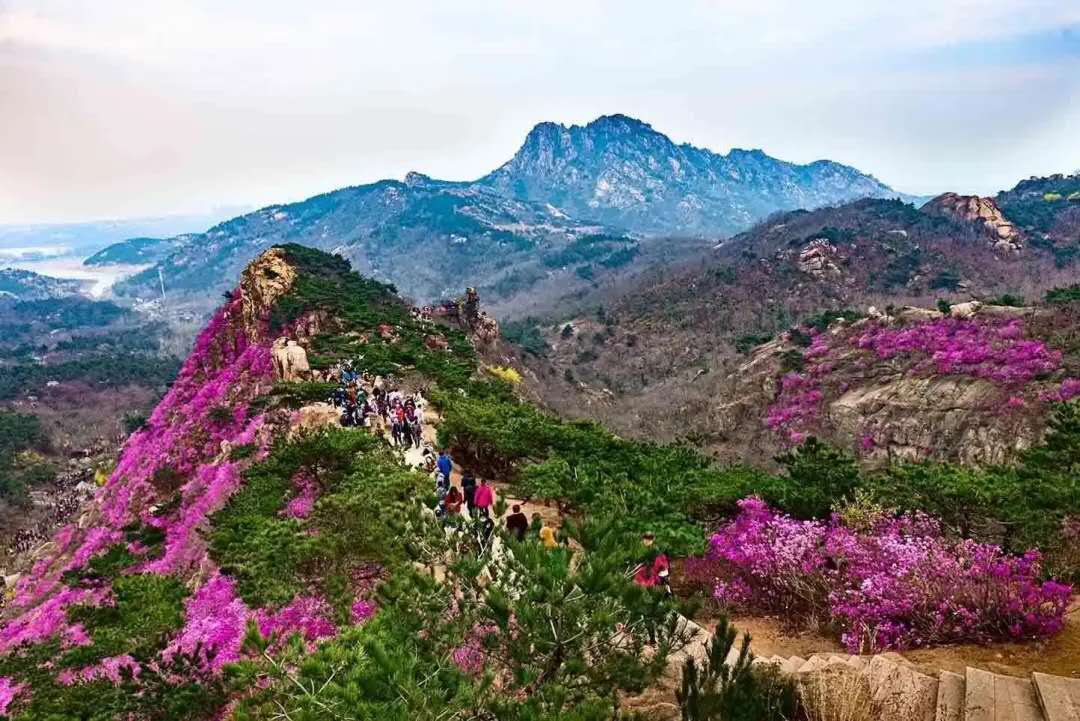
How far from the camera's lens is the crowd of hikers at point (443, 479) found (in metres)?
8.73

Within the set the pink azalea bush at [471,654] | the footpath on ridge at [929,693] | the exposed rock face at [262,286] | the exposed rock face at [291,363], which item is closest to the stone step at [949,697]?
the footpath on ridge at [929,693]

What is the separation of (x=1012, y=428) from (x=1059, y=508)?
1133 inches

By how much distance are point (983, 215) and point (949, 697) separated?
455 feet

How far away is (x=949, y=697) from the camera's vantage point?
6.93 m

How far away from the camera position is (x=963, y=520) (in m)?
14.2

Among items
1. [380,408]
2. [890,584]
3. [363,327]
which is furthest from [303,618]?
[363,327]

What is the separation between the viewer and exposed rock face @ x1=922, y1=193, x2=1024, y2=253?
4328 inches

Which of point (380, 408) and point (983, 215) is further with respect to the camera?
point (983, 215)

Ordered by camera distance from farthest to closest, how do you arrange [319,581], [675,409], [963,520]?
[675,409]
[963,520]
[319,581]

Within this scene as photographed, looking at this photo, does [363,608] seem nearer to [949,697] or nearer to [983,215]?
[949,697]

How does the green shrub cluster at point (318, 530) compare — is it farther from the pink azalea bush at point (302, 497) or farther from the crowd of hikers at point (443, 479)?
the crowd of hikers at point (443, 479)

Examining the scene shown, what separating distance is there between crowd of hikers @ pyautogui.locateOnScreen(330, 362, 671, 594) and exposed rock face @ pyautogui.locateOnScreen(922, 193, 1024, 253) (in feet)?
382

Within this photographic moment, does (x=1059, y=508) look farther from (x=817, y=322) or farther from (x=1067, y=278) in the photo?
(x=1067, y=278)

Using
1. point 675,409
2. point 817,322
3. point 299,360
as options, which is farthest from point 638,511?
point 817,322
